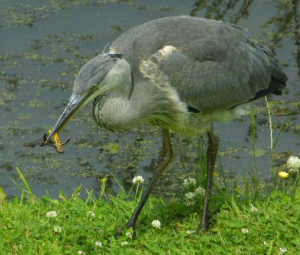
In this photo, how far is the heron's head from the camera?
5.90 meters

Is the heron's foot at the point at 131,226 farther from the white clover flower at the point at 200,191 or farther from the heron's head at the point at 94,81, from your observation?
the heron's head at the point at 94,81

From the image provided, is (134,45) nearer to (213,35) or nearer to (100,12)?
(213,35)

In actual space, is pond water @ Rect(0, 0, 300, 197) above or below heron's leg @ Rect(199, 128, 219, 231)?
below

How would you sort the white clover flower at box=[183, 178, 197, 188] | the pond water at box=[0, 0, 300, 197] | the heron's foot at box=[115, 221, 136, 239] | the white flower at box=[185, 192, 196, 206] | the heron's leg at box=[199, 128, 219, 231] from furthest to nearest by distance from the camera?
the pond water at box=[0, 0, 300, 197], the white clover flower at box=[183, 178, 197, 188], the white flower at box=[185, 192, 196, 206], the heron's leg at box=[199, 128, 219, 231], the heron's foot at box=[115, 221, 136, 239]

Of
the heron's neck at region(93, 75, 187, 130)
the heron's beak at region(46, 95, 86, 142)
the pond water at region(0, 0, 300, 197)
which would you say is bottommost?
the pond water at region(0, 0, 300, 197)

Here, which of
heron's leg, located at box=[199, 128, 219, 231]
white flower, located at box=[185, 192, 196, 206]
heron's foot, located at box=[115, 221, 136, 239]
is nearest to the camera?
heron's foot, located at box=[115, 221, 136, 239]

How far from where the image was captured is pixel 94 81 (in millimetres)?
5945

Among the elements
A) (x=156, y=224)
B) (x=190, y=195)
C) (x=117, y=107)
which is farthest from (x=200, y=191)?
(x=117, y=107)

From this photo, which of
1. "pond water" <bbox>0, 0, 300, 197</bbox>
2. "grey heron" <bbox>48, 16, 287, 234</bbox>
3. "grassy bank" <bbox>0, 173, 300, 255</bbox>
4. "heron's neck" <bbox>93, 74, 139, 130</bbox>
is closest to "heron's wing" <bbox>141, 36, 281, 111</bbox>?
"grey heron" <bbox>48, 16, 287, 234</bbox>

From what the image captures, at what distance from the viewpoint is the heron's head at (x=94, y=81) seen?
5.90 meters

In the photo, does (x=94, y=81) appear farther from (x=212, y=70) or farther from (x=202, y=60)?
(x=212, y=70)

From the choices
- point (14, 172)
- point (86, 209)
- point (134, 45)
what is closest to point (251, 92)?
point (134, 45)

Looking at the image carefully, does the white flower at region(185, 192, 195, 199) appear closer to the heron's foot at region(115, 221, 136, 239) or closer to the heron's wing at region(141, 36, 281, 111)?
the heron's foot at region(115, 221, 136, 239)

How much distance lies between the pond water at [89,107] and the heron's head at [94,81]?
1.59m
